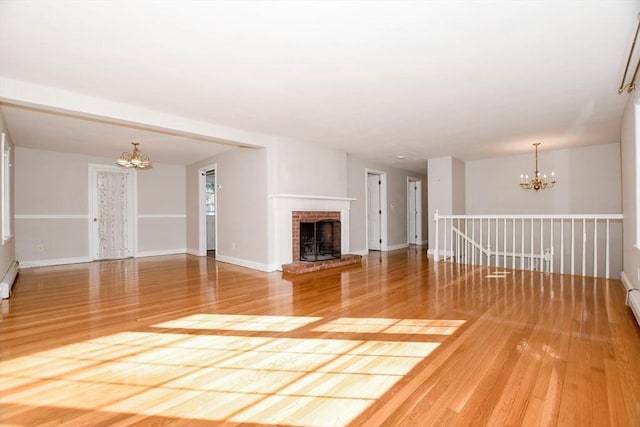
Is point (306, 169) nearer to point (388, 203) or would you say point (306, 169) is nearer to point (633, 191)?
point (388, 203)

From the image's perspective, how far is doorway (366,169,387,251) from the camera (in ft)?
27.0

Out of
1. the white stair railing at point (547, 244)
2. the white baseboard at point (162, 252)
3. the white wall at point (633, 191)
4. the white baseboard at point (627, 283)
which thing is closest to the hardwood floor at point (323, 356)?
the white baseboard at point (627, 283)

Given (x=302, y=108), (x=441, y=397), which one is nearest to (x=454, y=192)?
(x=302, y=108)

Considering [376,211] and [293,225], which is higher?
[376,211]

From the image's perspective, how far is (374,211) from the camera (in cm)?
841

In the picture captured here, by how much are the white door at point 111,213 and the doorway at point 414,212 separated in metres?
7.56

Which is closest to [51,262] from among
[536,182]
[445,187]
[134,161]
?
[134,161]

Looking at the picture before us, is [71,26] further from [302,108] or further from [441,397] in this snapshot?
[441,397]

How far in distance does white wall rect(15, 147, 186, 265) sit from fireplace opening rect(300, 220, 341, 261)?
4.23 m

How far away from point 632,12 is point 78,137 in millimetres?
6999

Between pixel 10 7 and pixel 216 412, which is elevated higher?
pixel 10 7

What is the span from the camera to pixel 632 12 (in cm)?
210

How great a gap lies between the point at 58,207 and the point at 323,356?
6967mm

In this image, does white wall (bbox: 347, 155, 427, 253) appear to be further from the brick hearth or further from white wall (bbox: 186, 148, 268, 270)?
white wall (bbox: 186, 148, 268, 270)
